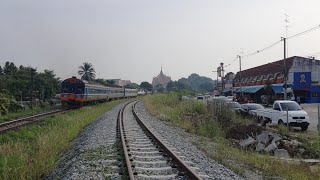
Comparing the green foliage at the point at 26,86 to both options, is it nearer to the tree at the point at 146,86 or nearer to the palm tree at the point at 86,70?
the palm tree at the point at 86,70

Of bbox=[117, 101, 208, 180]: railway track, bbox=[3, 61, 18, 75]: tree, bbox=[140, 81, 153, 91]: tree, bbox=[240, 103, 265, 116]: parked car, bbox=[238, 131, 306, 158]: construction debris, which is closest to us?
bbox=[117, 101, 208, 180]: railway track

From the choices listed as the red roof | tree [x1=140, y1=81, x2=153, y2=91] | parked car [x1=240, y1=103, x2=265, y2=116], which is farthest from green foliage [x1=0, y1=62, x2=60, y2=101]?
tree [x1=140, y1=81, x2=153, y2=91]

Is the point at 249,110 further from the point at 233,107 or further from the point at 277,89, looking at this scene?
the point at 277,89

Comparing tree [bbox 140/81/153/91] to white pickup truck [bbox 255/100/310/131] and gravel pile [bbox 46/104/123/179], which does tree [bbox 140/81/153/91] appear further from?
gravel pile [bbox 46/104/123/179]

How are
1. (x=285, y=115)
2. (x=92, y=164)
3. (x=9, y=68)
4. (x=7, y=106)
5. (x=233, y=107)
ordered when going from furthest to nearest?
(x=9, y=68)
(x=7, y=106)
(x=233, y=107)
(x=285, y=115)
(x=92, y=164)

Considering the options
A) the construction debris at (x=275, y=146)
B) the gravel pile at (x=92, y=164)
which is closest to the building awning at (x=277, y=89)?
the construction debris at (x=275, y=146)

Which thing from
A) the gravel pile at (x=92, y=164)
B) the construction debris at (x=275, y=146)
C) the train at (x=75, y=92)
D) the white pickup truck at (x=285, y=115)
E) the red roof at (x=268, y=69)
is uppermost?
the red roof at (x=268, y=69)

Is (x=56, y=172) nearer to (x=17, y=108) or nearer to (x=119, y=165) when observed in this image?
(x=119, y=165)

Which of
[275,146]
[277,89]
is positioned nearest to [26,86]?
[277,89]

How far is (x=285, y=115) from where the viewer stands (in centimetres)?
2434

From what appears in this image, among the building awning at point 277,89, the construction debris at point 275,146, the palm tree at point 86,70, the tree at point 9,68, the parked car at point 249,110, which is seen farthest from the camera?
the palm tree at point 86,70

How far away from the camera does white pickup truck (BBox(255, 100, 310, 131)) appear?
79.0 ft

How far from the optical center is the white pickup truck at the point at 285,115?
79.0ft

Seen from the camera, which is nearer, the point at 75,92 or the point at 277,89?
the point at 75,92
